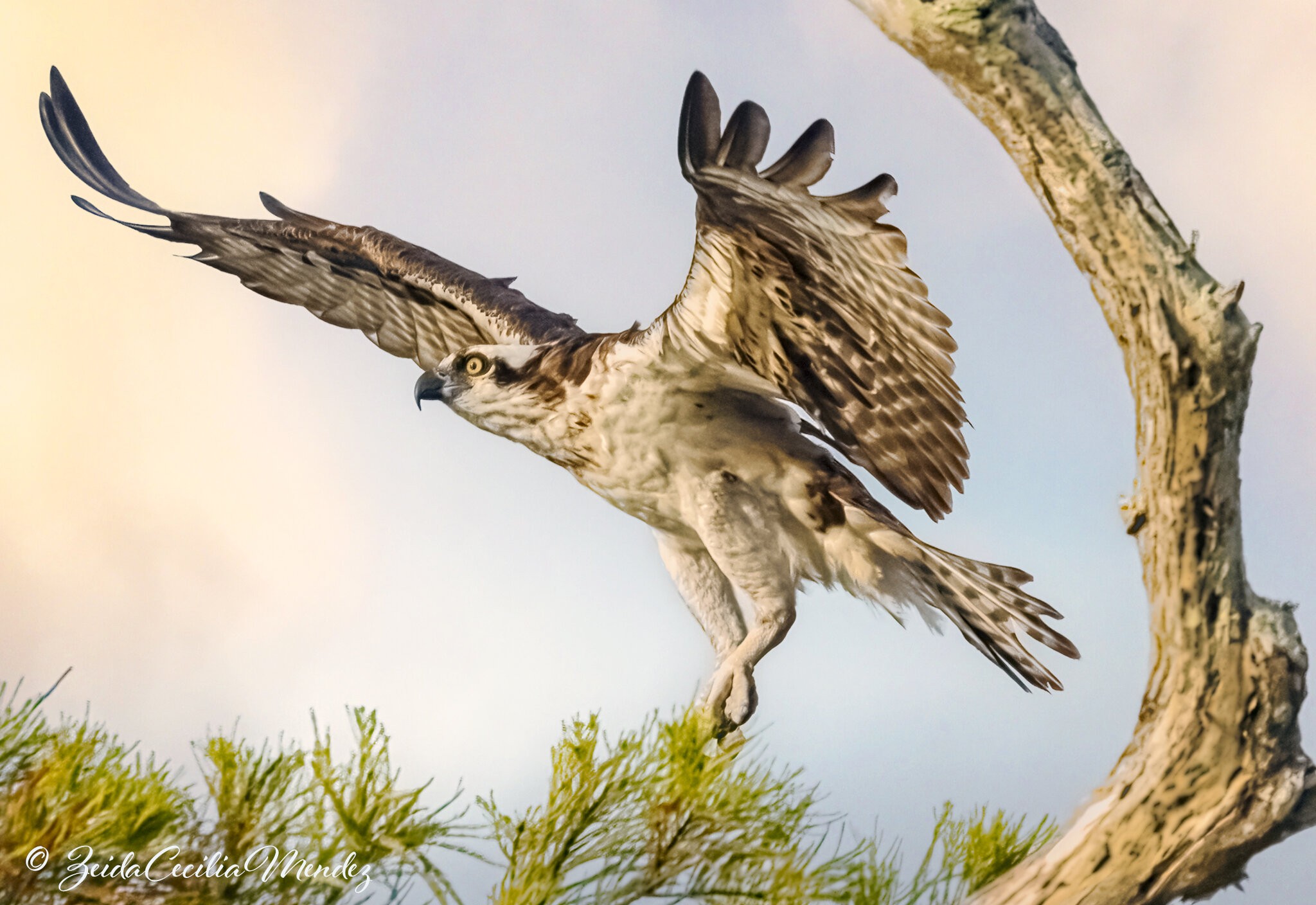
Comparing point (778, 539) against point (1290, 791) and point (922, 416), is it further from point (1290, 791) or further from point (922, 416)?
point (1290, 791)

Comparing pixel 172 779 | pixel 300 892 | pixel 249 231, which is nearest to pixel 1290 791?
pixel 300 892

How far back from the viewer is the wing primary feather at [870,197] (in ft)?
5.09

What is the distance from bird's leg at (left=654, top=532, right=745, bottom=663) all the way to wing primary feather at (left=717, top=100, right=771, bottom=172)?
800mm

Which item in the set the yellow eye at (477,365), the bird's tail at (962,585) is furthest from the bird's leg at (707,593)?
the yellow eye at (477,365)

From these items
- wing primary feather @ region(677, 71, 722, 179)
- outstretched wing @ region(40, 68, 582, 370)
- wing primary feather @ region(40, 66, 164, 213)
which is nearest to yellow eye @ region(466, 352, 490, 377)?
outstretched wing @ region(40, 68, 582, 370)

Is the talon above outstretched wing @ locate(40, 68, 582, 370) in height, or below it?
below

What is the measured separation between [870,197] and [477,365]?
807 mm

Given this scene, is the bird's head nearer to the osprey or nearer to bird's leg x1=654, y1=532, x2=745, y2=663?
the osprey

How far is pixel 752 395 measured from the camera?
186 centimetres

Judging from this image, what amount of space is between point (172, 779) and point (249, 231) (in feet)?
3.86

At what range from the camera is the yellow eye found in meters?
1.97

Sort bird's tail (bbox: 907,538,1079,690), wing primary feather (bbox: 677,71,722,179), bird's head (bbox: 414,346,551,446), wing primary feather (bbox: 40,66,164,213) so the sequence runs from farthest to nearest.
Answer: wing primary feather (bbox: 40,66,164,213) < bird's head (bbox: 414,346,551,446) < bird's tail (bbox: 907,538,1079,690) < wing primary feather (bbox: 677,71,722,179)

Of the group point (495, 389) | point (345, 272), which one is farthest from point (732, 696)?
point (345, 272)

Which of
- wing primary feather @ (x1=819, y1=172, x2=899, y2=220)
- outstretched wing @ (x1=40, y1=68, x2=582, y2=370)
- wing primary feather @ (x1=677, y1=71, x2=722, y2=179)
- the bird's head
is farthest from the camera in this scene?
outstretched wing @ (x1=40, y1=68, x2=582, y2=370)
